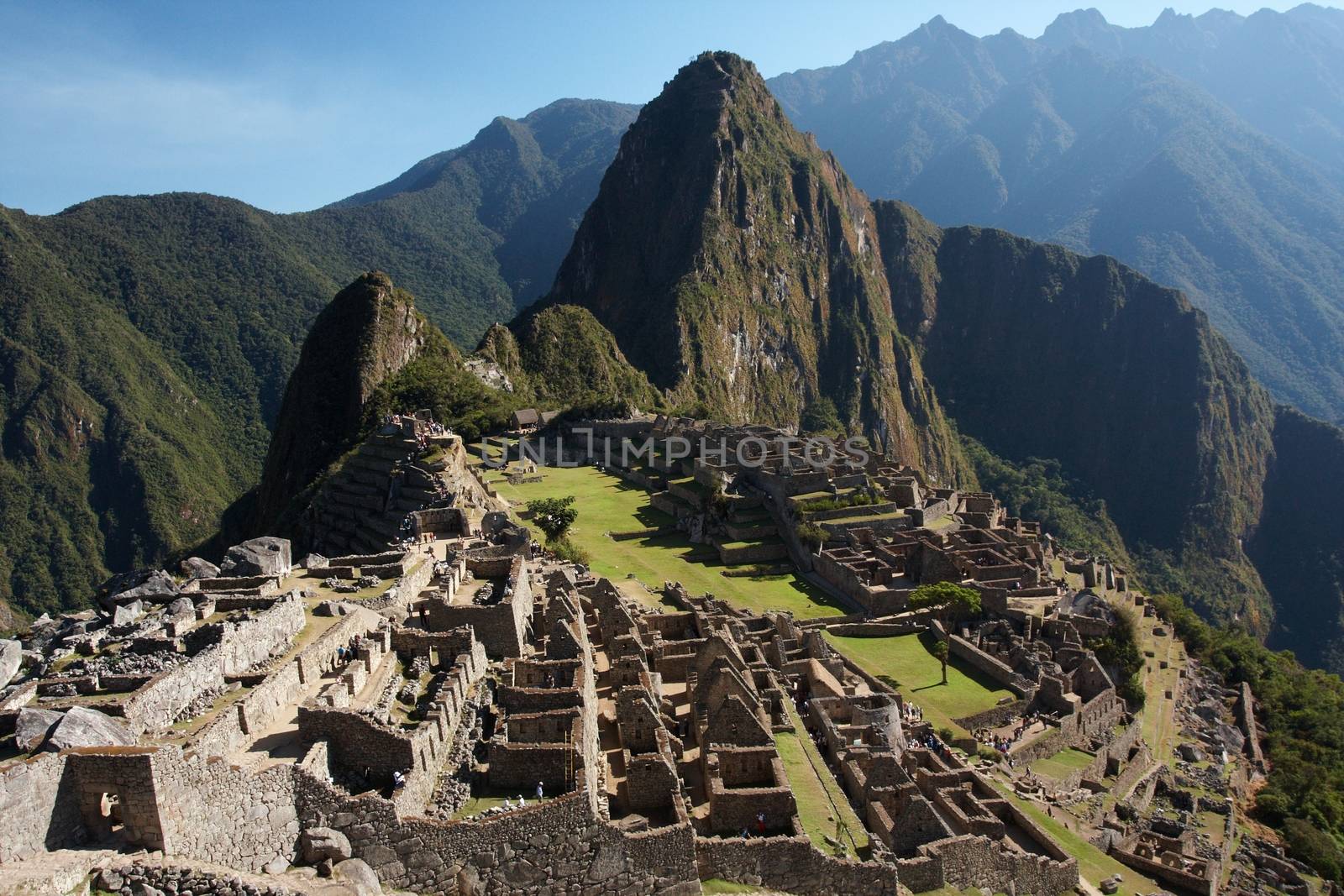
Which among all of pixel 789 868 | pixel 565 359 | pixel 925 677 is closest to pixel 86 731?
pixel 789 868

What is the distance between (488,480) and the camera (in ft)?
207

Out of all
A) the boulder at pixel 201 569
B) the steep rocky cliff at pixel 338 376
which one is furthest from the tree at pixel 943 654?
the steep rocky cliff at pixel 338 376

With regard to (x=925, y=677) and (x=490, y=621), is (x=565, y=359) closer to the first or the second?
(x=925, y=677)

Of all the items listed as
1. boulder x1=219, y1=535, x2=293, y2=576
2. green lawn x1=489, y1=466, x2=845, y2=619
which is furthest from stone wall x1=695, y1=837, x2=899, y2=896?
green lawn x1=489, y1=466, x2=845, y2=619

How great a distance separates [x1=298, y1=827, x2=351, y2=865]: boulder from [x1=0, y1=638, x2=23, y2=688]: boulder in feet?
18.4

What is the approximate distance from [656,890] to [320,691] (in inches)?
253

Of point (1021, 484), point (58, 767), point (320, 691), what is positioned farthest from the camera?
point (1021, 484)

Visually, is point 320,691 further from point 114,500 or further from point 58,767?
point 114,500

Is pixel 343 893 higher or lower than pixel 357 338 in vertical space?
lower

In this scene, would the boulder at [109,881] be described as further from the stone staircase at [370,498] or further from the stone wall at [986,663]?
the stone wall at [986,663]

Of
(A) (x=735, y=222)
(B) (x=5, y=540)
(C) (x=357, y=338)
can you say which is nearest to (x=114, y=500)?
(B) (x=5, y=540)

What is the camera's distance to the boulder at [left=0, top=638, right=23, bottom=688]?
15023 millimetres

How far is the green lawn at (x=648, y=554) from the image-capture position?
43406 millimetres

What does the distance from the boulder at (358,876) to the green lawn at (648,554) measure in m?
25.7
